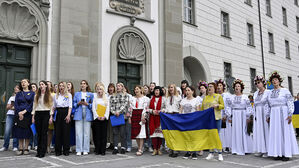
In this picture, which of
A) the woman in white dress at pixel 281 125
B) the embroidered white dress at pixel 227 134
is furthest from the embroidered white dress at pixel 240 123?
the woman in white dress at pixel 281 125

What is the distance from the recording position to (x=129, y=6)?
1348 cm

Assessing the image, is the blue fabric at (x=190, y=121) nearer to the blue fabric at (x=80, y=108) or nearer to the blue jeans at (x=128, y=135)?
the blue jeans at (x=128, y=135)

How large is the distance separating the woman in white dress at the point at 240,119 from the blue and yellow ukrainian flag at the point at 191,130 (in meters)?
1.48

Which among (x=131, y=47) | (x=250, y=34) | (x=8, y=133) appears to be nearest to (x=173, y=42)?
(x=131, y=47)

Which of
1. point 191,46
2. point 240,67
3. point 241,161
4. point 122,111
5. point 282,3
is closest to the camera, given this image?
point 241,161

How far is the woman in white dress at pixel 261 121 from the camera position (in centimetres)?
763

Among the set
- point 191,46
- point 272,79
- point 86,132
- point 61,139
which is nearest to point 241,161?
point 272,79

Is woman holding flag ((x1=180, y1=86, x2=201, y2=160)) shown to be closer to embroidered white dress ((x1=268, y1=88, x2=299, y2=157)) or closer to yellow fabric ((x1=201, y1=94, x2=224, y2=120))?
yellow fabric ((x1=201, y1=94, x2=224, y2=120))

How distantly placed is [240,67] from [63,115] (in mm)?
15751

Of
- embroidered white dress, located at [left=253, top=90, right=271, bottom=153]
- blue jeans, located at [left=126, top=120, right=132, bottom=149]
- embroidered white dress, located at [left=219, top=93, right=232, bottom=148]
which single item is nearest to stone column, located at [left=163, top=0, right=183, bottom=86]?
embroidered white dress, located at [left=219, top=93, right=232, bottom=148]

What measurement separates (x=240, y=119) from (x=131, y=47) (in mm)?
6748

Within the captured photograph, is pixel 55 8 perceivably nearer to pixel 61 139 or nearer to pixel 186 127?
pixel 61 139

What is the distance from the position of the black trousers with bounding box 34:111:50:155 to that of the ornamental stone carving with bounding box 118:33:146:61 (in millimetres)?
6114

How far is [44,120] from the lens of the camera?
23.9 ft
